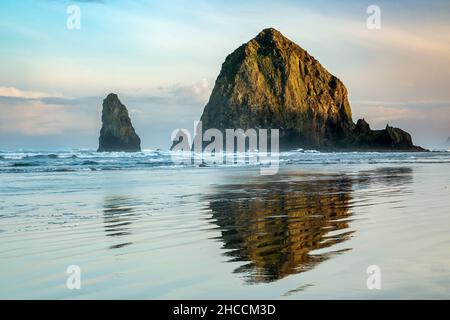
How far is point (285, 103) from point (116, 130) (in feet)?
147

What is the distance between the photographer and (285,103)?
137750mm

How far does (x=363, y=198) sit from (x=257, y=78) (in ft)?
423

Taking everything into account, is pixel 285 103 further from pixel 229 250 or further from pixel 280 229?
pixel 229 250

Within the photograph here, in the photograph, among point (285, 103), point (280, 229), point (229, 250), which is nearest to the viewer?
point (229, 250)

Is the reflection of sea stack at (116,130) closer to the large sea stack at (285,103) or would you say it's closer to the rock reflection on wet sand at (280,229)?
the large sea stack at (285,103)

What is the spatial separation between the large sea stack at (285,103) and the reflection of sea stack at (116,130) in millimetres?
21467

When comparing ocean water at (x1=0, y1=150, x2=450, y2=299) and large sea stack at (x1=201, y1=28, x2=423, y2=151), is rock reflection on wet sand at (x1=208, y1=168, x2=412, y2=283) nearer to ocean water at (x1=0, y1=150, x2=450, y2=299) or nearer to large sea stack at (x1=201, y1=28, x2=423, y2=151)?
ocean water at (x1=0, y1=150, x2=450, y2=299)

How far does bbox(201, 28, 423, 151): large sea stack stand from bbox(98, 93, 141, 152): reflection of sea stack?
845 inches

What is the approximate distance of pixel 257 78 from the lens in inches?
5487

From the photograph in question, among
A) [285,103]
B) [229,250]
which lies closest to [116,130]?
[285,103]

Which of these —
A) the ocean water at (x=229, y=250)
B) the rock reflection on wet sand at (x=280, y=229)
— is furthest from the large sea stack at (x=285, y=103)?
the ocean water at (x=229, y=250)

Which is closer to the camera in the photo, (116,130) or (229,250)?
(229,250)

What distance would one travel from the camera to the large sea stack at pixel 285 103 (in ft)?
431

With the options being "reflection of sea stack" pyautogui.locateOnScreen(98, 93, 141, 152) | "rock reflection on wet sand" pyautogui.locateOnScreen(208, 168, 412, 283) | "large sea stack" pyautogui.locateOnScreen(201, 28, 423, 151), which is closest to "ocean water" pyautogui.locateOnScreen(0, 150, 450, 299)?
"rock reflection on wet sand" pyautogui.locateOnScreen(208, 168, 412, 283)
